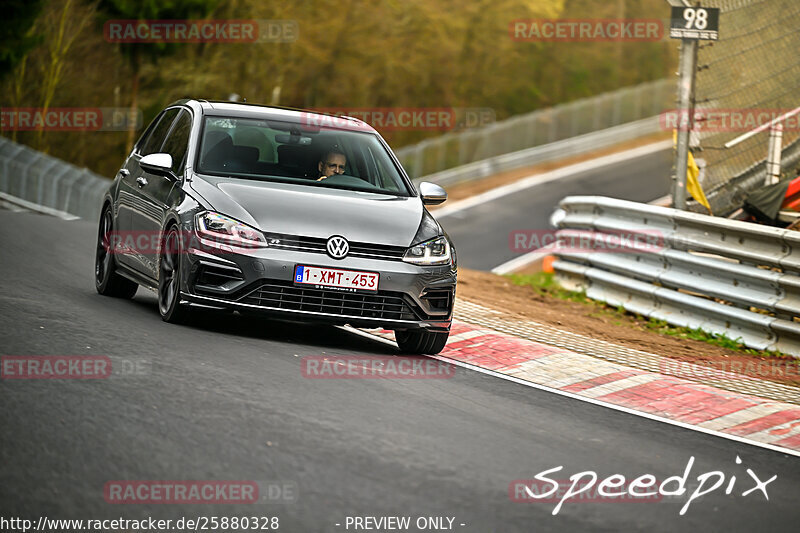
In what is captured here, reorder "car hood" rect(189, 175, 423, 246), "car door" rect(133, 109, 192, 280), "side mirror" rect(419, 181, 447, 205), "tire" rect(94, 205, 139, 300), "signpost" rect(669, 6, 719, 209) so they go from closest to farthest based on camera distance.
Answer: "car hood" rect(189, 175, 423, 246) → "car door" rect(133, 109, 192, 280) → "side mirror" rect(419, 181, 447, 205) → "tire" rect(94, 205, 139, 300) → "signpost" rect(669, 6, 719, 209)

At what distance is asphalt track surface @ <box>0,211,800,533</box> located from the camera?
16.9ft

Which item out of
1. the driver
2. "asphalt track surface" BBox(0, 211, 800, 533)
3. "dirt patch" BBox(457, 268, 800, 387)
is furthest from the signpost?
"asphalt track surface" BBox(0, 211, 800, 533)

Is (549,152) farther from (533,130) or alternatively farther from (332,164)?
(332,164)

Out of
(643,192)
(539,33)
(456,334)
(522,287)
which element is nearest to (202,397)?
(456,334)

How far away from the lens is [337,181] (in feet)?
31.5

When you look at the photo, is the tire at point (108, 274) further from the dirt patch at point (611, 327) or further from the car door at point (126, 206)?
the dirt patch at point (611, 327)

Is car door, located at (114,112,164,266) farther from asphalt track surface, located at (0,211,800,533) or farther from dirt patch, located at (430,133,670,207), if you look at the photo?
dirt patch, located at (430,133,670,207)

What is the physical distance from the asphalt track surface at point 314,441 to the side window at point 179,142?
1.38 m

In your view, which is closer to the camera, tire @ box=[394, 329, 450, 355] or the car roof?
tire @ box=[394, 329, 450, 355]

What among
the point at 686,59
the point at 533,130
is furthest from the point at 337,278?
the point at 533,130

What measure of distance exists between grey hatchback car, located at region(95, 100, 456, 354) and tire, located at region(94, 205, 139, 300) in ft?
1.41

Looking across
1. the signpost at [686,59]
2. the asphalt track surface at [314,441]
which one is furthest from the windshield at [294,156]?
the signpost at [686,59]

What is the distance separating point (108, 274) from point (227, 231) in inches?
101

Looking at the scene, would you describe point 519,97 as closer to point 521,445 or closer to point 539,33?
point 539,33
